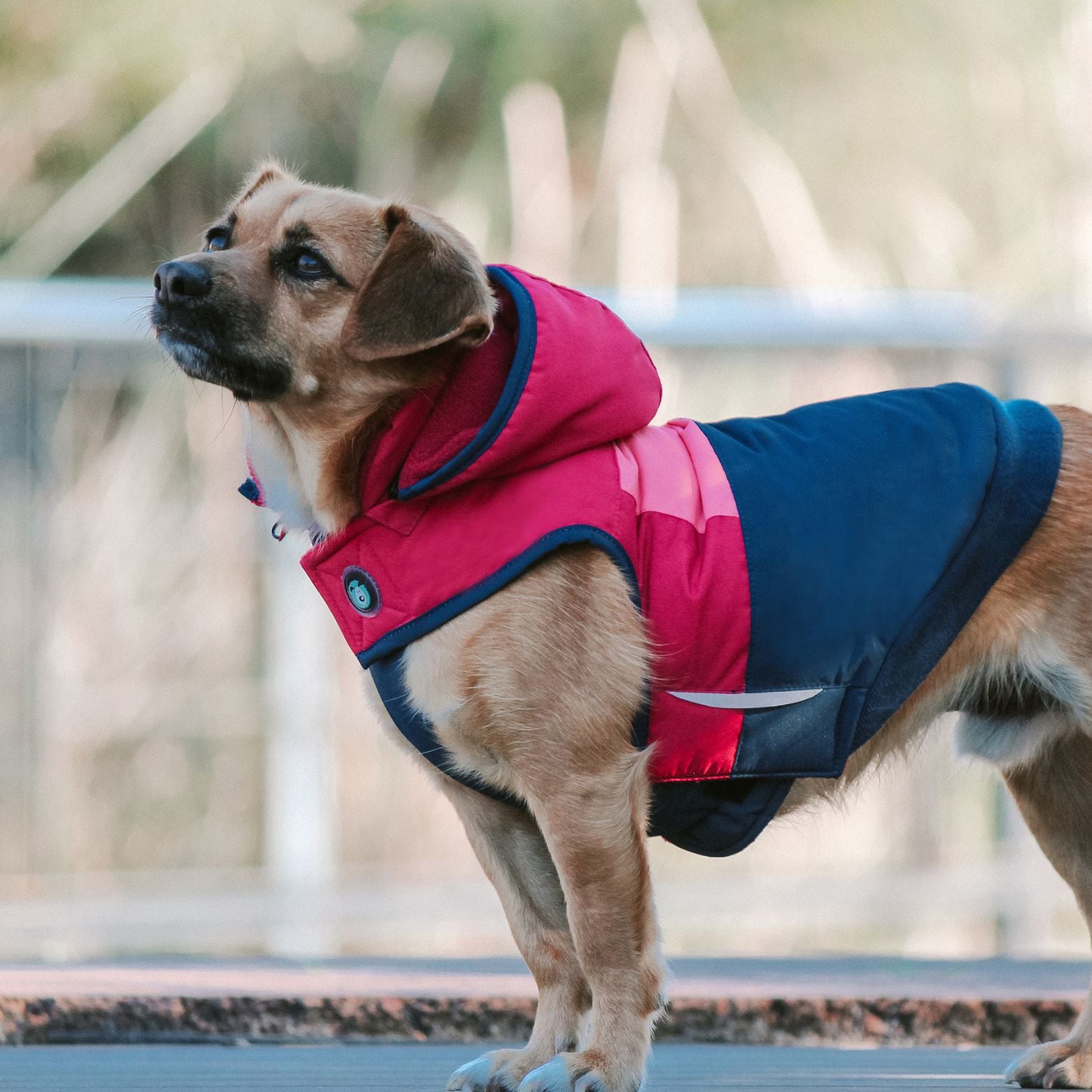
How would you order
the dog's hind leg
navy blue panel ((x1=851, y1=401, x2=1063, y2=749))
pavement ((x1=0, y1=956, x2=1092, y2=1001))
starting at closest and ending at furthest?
navy blue panel ((x1=851, y1=401, x2=1063, y2=749))
the dog's hind leg
pavement ((x1=0, y1=956, x2=1092, y2=1001))

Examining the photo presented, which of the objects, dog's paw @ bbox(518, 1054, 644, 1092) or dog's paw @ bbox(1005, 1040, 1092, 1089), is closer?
dog's paw @ bbox(518, 1054, 644, 1092)

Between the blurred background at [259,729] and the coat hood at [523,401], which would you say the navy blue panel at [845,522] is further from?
the blurred background at [259,729]

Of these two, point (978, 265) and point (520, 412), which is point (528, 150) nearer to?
point (978, 265)

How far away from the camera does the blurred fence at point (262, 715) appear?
5137 mm

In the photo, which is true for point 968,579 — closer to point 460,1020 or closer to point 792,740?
point 792,740

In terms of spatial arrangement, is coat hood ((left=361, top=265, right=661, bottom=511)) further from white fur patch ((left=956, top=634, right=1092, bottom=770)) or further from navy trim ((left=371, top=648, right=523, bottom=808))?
white fur patch ((left=956, top=634, right=1092, bottom=770))

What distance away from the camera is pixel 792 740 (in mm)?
2424

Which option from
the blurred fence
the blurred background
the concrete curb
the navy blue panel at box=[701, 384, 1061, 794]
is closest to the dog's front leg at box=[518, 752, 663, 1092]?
the navy blue panel at box=[701, 384, 1061, 794]

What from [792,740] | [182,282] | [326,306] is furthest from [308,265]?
[792,740]

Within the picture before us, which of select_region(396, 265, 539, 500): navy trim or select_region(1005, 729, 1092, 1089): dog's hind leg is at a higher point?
select_region(396, 265, 539, 500): navy trim

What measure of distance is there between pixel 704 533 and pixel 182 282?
925 millimetres

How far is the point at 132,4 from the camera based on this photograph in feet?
42.4

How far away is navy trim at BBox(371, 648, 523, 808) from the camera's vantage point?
2.31 meters

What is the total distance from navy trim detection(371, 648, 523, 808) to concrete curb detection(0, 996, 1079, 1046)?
2.77 feet
